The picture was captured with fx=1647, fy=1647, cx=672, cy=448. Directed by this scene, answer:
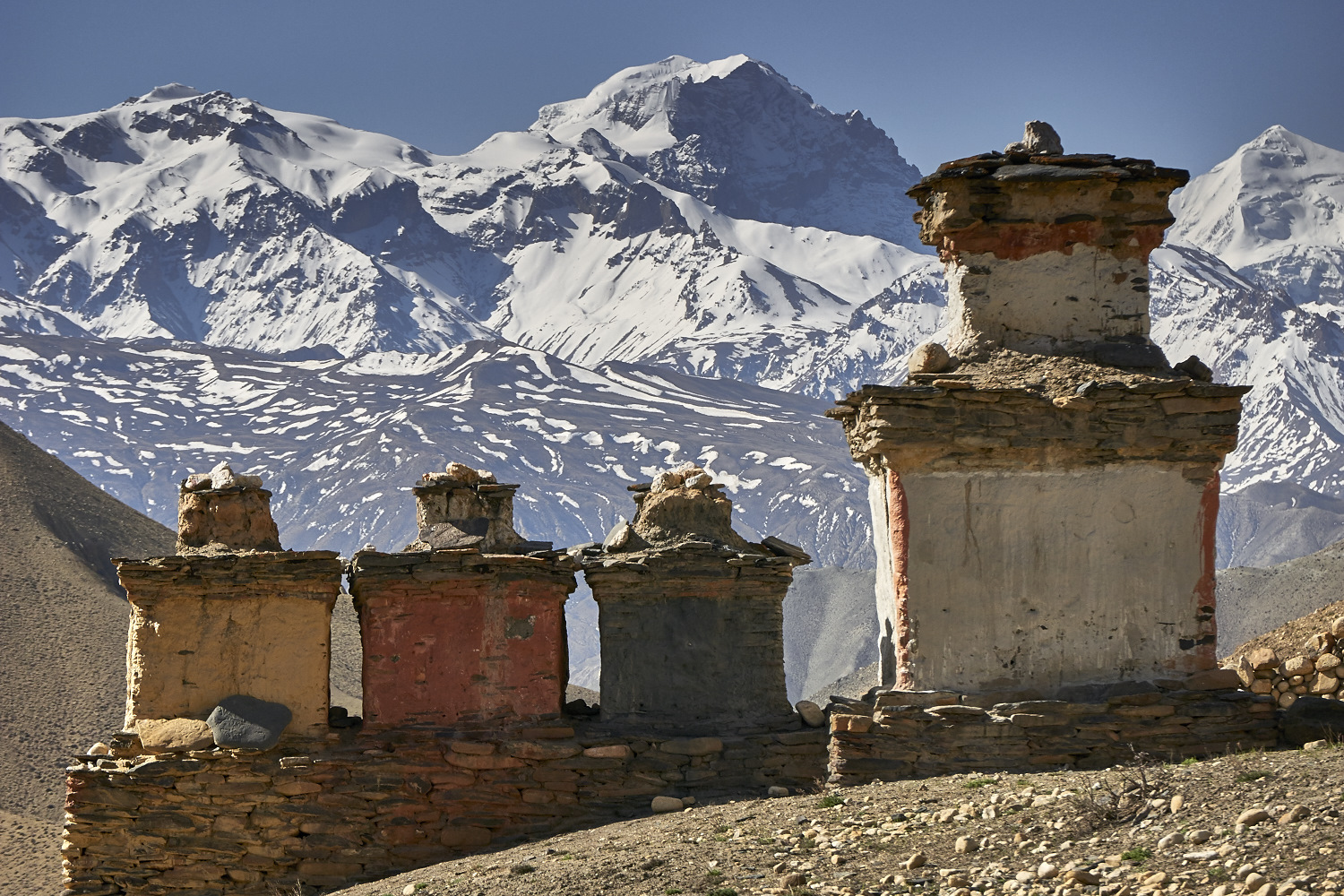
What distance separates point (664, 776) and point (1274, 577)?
49886 mm

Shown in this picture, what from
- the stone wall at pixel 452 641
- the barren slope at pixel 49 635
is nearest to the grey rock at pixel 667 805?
the stone wall at pixel 452 641

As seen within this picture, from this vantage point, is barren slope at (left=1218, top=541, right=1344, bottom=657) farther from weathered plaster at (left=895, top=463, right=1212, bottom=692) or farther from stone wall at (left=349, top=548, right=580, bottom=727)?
stone wall at (left=349, top=548, right=580, bottom=727)

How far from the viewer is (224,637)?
1559 cm

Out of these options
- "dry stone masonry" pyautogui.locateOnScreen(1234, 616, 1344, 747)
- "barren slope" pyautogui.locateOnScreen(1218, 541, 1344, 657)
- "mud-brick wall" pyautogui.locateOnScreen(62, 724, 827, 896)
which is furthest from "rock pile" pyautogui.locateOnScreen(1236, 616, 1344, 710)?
"barren slope" pyautogui.locateOnScreen(1218, 541, 1344, 657)

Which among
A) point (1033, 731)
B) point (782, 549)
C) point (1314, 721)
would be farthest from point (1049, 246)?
point (1314, 721)

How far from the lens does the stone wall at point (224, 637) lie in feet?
50.9

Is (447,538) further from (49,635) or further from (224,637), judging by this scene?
(49,635)

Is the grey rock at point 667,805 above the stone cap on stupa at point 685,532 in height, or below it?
below

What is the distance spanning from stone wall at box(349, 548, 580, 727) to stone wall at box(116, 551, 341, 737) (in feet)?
1.68

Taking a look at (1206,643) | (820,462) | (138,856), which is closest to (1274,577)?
(1206,643)

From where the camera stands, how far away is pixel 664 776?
1538cm

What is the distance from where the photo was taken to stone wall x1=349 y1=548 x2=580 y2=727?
15641 millimetres

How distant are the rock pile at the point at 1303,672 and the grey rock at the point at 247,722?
9.18m

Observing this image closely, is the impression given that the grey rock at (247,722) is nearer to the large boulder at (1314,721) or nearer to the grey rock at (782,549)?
the grey rock at (782,549)
